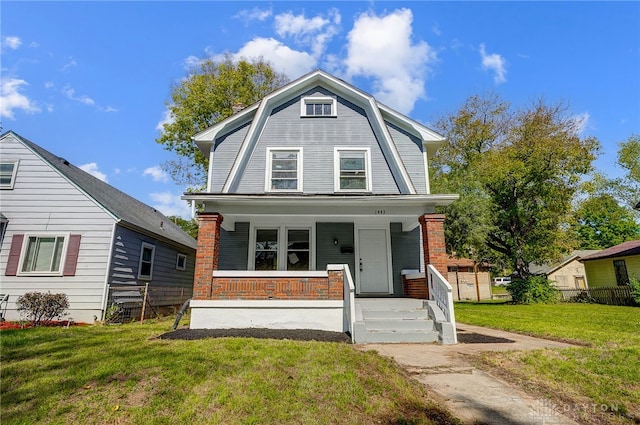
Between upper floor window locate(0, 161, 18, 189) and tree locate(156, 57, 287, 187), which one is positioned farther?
tree locate(156, 57, 287, 187)

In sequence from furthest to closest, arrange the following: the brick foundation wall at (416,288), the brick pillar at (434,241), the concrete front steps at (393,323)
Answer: the brick foundation wall at (416,288) < the brick pillar at (434,241) < the concrete front steps at (393,323)

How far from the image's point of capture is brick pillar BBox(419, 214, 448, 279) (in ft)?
27.0

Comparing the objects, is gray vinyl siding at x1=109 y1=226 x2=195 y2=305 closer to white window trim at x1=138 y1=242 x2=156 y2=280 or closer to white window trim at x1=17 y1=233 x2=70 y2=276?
white window trim at x1=138 y1=242 x2=156 y2=280

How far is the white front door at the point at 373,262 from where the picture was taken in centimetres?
1027

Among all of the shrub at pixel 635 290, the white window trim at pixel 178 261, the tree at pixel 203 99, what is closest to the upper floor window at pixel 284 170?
the white window trim at pixel 178 261

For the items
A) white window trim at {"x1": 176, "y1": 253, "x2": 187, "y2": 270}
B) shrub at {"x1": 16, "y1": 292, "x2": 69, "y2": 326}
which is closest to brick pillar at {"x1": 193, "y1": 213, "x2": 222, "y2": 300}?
shrub at {"x1": 16, "y1": 292, "x2": 69, "y2": 326}

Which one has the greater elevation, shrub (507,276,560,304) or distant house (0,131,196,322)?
distant house (0,131,196,322)

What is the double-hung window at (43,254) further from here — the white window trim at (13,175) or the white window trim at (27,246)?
the white window trim at (13,175)

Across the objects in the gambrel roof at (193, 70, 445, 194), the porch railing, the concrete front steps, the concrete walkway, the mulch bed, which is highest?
the gambrel roof at (193, 70, 445, 194)

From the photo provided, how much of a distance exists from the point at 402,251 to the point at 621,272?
69.2 ft

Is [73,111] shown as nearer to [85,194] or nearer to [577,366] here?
[85,194]

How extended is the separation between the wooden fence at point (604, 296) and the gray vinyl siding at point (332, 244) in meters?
18.5

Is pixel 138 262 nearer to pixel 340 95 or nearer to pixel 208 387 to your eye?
pixel 340 95

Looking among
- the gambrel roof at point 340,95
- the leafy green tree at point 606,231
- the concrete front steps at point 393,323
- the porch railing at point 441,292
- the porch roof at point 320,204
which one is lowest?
the concrete front steps at point 393,323
